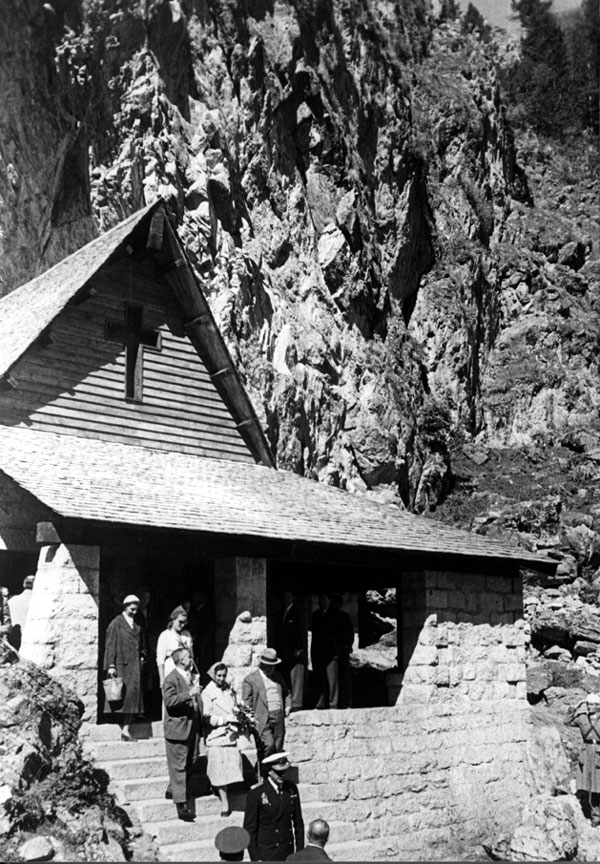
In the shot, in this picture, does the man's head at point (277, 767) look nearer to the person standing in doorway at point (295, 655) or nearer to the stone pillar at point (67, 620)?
the stone pillar at point (67, 620)

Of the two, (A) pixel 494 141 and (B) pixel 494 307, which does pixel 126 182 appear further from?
(A) pixel 494 141

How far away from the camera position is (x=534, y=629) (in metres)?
23.2

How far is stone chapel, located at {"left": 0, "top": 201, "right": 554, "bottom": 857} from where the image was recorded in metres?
12.1

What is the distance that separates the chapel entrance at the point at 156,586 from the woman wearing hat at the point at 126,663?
59cm

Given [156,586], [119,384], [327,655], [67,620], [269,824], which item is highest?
[119,384]

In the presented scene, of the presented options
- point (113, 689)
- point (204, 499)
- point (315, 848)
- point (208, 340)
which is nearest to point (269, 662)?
point (113, 689)

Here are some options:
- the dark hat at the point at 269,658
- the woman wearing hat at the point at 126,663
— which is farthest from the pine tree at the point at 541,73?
the woman wearing hat at the point at 126,663

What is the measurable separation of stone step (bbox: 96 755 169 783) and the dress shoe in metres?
0.61

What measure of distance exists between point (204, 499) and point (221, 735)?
375 cm

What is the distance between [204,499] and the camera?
13836 mm

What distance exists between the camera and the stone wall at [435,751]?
500 inches

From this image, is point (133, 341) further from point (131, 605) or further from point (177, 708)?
point (177, 708)

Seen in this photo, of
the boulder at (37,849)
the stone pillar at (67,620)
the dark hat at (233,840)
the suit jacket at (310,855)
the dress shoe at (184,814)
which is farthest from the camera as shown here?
the stone pillar at (67,620)

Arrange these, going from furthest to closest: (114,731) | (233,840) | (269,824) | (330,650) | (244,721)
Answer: (330,650) < (244,721) < (114,731) < (269,824) < (233,840)
